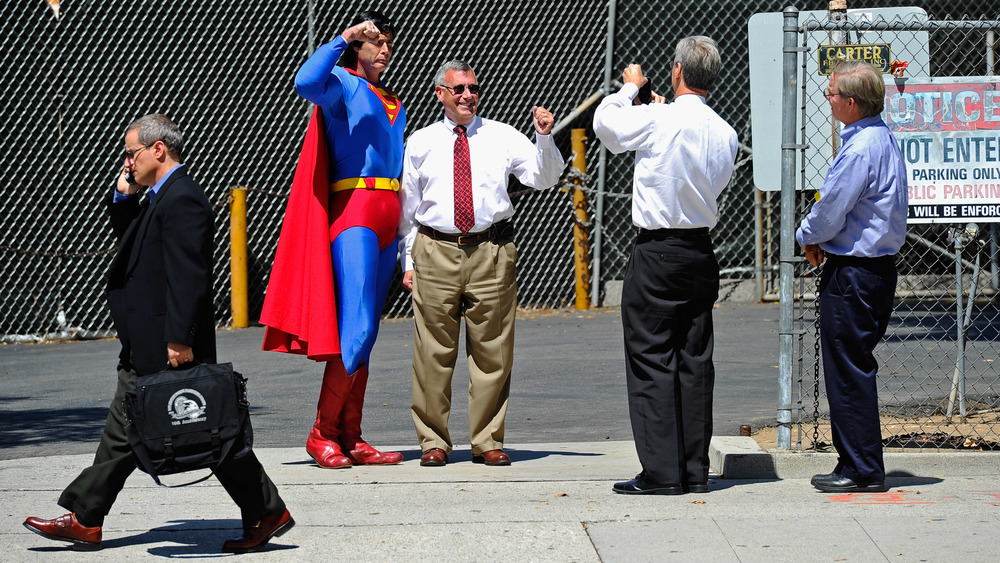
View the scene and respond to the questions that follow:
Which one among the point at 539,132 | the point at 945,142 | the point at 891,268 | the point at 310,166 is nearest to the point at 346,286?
the point at 310,166

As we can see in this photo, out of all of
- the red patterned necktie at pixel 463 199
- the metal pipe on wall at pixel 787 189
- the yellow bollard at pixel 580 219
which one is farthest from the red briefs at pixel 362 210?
the yellow bollard at pixel 580 219

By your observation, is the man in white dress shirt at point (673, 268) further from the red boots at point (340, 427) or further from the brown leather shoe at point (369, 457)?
the red boots at point (340, 427)

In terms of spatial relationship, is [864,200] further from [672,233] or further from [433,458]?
[433,458]

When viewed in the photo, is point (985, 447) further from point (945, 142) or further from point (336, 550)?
point (336, 550)

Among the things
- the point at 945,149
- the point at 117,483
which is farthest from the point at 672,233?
the point at 117,483

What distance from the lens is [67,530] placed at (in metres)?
4.66

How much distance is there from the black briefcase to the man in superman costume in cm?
164

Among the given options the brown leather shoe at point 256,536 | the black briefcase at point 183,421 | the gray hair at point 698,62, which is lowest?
the brown leather shoe at point 256,536

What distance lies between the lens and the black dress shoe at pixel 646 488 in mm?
5496

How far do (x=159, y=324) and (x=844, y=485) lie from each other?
2954mm

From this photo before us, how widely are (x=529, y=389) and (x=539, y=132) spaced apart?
3.01 metres

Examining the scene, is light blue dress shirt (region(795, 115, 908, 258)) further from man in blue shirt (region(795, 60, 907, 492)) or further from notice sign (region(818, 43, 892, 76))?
notice sign (region(818, 43, 892, 76))

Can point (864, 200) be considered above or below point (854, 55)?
below

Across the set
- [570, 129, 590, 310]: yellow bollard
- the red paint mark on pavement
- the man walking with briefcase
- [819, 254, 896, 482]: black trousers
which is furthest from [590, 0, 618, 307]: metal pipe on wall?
the man walking with briefcase
